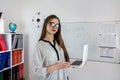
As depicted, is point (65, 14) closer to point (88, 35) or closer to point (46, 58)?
point (88, 35)

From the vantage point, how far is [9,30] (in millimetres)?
2945

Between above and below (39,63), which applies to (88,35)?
above

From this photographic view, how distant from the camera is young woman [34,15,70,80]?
1.62 m

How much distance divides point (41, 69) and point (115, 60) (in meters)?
1.40

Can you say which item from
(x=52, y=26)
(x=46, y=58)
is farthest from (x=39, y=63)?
(x=52, y=26)

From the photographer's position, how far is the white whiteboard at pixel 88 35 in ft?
8.25

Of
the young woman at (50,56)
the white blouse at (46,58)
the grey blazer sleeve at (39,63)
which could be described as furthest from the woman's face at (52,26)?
the grey blazer sleeve at (39,63)

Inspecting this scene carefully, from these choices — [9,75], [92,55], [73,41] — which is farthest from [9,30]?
[92,55]

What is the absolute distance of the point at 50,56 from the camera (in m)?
1.65

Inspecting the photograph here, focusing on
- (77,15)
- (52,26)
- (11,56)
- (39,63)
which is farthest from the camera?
(77,15)

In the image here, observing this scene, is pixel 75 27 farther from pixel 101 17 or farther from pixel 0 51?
pixel 0 51

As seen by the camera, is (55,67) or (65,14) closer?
(55,67)

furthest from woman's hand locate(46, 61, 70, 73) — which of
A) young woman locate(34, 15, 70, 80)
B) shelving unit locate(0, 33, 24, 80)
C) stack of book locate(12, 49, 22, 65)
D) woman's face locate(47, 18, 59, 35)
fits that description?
stack of book locate(12, 49, 22, 65)

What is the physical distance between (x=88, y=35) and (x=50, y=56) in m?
1.22
